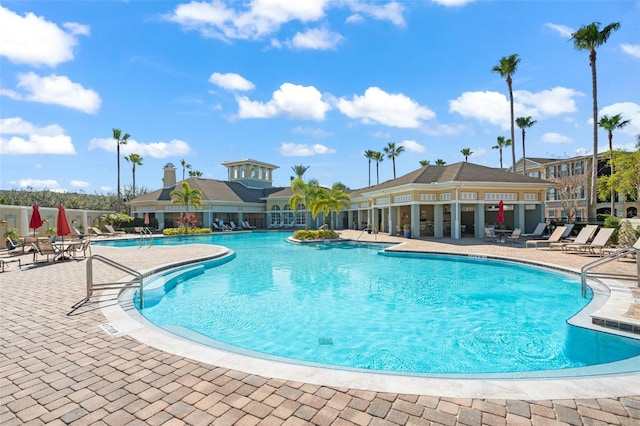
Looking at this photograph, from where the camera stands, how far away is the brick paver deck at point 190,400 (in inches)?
106

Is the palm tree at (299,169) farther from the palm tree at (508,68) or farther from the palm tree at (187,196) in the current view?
the palm tree at (508,68)

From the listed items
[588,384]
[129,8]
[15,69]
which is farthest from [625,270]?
[15,69]

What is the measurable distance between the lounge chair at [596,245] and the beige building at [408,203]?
7.75 meters

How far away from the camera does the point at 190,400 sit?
302 cm

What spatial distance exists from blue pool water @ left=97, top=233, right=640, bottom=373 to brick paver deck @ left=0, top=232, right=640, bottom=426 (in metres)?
1.81

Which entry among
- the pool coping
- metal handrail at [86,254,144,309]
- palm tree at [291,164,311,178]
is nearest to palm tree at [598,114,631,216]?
palm tree at [291,164,311,178]

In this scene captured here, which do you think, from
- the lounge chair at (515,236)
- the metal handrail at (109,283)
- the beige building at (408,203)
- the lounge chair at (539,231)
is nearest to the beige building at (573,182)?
the beige building at (408,203)

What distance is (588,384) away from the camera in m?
3.22

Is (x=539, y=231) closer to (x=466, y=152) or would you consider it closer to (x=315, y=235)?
(x=315, y=235)

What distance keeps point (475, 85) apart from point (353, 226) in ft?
74.3

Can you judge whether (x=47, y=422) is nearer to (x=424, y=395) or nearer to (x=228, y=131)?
(x=424, y=395)

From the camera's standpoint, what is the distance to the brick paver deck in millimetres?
2703

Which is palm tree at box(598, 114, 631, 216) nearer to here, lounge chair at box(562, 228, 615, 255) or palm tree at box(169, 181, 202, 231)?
lounge chair at box(562, 228, 615, 255)

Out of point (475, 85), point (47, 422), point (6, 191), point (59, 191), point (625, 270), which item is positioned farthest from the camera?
point (59, 191)
